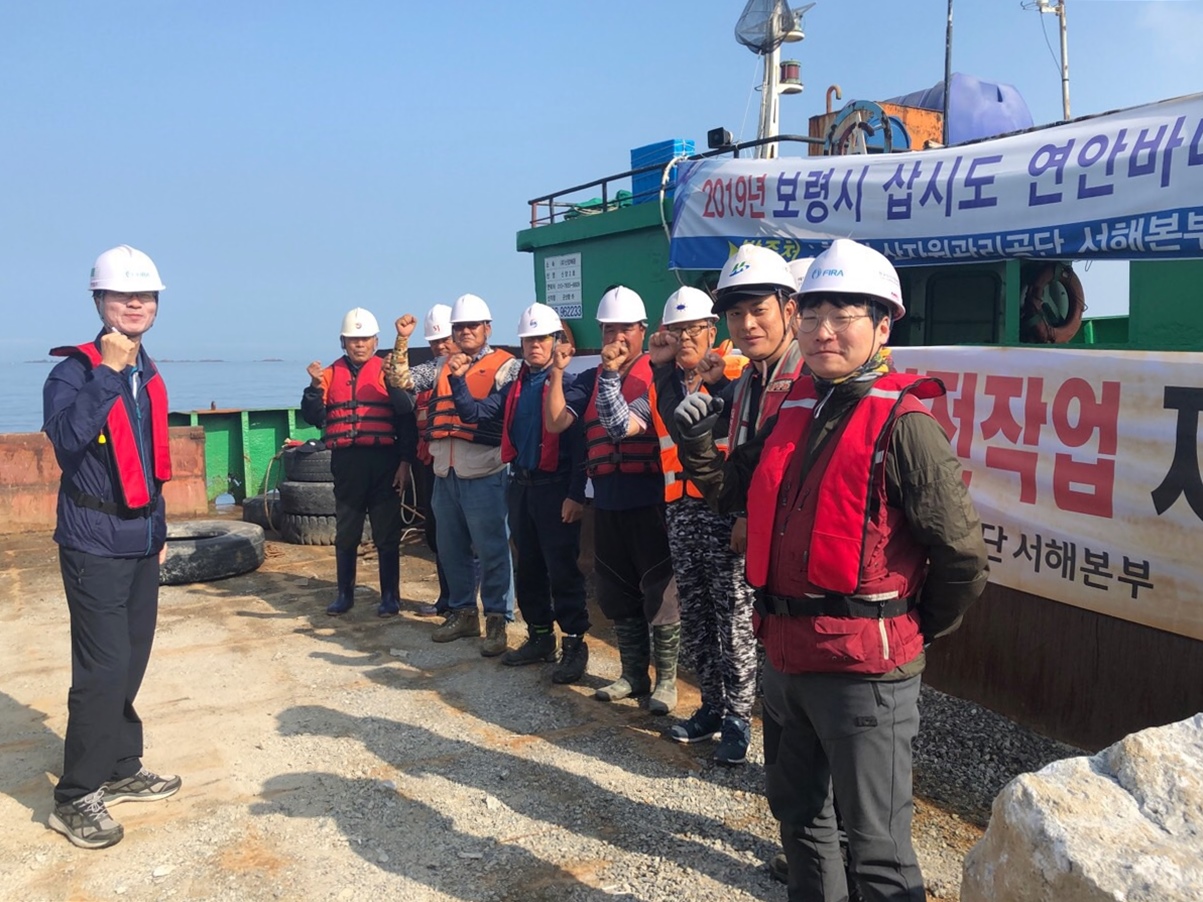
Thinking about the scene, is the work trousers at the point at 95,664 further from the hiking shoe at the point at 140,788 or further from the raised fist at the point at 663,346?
the raised fist at the point at 663,346

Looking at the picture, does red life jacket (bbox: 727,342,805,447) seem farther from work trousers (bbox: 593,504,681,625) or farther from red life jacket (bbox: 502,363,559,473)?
red life jacket (bbox: 502,363,559,473)

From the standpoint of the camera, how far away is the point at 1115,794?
2018 mm

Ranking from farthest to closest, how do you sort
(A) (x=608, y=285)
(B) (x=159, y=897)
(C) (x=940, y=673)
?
1. (A) (x=608, y=285)
2. (C) (x=940, y=673)
3. (B) (x=159, y=897)

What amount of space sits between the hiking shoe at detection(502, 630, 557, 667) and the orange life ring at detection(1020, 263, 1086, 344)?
3462 mm

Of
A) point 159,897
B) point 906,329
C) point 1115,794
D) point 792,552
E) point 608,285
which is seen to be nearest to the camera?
point 1115,794

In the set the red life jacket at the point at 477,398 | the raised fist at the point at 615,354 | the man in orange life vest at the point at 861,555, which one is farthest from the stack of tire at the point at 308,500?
the man in orange life vest at the point at 861,555

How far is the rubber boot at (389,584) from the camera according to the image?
6.68m

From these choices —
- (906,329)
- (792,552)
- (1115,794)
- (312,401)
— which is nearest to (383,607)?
(312,401)

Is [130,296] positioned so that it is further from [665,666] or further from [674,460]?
[665,666]

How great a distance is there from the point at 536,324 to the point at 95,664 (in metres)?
2.81

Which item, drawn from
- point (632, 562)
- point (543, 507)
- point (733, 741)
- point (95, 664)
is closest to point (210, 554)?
point (543, 507)

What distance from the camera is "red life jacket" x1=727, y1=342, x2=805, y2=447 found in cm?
326

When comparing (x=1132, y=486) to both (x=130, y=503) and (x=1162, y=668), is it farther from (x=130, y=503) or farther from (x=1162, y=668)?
(x=130, y=503)

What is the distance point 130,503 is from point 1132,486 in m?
4.16
